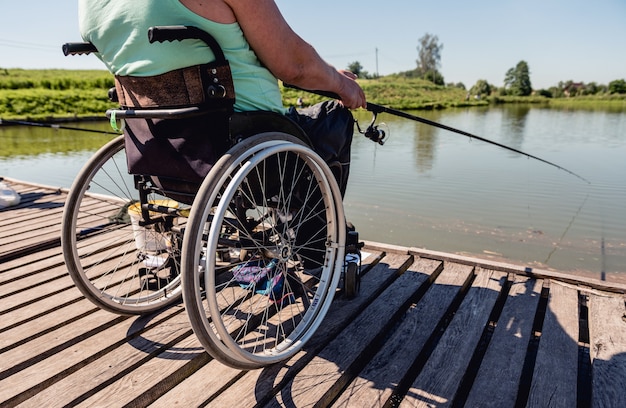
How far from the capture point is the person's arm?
1.29 meters

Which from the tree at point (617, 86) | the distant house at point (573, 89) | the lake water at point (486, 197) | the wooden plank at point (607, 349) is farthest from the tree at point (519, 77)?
the wooden plank at point (607, 349)

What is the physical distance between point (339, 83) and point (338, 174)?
1.26 feet

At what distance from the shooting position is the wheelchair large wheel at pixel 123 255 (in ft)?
5.39

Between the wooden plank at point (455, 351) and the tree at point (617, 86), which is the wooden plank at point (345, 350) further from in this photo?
the tree at point (617, 86)

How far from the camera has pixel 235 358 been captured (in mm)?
1310

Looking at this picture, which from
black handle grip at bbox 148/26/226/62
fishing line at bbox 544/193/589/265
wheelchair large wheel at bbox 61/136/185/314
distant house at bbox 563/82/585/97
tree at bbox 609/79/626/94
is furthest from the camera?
distant house at bbox 563/82/585/97

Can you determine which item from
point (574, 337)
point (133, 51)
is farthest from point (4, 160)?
point (574, 337)

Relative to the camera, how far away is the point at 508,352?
1.67 m

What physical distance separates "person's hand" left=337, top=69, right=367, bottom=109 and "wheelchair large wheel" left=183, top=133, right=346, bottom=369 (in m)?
0.30

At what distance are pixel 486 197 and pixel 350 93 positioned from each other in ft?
17.4

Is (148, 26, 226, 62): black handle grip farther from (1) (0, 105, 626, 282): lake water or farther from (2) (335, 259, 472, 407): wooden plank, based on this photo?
(1) (0, 105, 626, 282): lake water

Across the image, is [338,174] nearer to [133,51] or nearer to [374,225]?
[133,51]

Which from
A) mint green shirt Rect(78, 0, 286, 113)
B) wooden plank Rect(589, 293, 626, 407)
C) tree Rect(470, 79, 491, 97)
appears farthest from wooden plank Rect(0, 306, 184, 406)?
tree Rect(470, 79, 491, 97)

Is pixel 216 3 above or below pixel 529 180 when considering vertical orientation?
above
